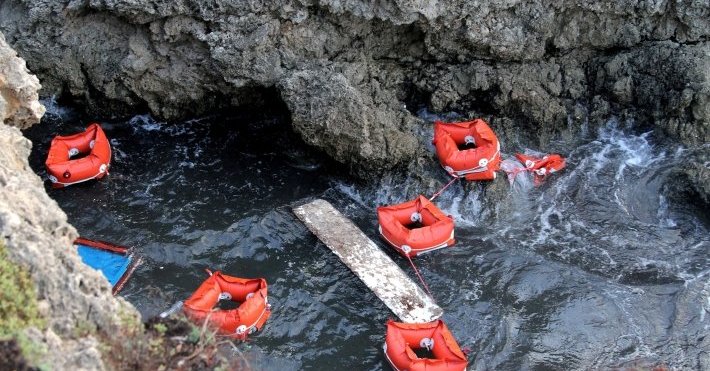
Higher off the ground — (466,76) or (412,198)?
(466,76)

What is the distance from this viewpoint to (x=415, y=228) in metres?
11.3

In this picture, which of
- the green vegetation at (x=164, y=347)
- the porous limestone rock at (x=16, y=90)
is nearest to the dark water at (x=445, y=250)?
the porous limestone rock at (x=16, y=90)

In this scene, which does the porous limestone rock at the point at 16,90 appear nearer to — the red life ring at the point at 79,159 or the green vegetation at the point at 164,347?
the red life ring at the point at 79,159

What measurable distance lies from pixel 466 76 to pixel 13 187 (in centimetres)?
880

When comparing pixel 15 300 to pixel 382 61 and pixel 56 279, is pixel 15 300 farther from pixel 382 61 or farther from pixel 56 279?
pixel 382 61

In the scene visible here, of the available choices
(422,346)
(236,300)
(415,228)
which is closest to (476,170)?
(415,228)

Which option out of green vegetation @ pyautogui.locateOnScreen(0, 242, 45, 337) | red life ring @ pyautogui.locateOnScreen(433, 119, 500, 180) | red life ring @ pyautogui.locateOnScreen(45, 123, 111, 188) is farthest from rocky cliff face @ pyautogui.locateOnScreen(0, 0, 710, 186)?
green vegetation @ pyautogui.locateOnScreen(0, 242, 45, 337)

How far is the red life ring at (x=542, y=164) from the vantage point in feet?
40.4

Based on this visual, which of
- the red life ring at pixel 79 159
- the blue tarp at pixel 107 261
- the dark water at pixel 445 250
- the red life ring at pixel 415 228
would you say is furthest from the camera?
the red life ring at pixel 79 159

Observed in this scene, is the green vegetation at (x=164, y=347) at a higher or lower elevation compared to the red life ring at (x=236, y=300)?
higher

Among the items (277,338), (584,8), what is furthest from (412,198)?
(584,8)

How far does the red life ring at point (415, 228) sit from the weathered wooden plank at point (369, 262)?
0.34 metres

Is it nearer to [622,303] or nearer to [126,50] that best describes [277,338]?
[622,303]

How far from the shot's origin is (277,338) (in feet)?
31.9
